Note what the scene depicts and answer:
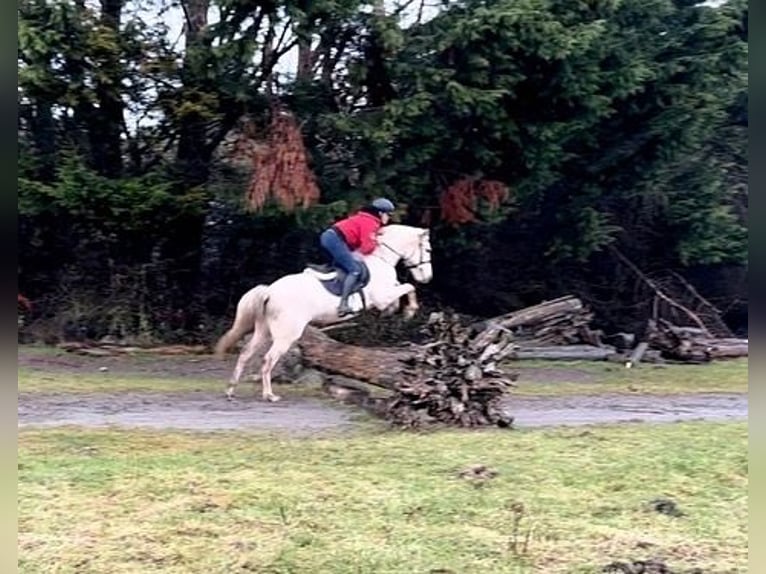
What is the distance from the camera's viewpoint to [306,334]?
9.69 m

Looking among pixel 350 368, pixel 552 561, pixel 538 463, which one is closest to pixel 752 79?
pixel 552 561

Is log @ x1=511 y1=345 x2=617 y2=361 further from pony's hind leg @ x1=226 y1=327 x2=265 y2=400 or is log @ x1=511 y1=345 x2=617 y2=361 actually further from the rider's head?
pony's hind leg @ x1=226 y1=327 x2=265 y2=400

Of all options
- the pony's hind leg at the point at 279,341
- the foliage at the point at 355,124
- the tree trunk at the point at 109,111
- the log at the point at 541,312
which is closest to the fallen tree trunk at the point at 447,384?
the pony's hind leg at the point at 279,341

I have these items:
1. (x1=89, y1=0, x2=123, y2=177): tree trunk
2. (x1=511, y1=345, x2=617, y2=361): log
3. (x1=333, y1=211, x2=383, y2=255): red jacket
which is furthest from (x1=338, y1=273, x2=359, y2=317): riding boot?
(x1=89, y1=0, x2=123, y2=177): tree trunk

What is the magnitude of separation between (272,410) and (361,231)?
6.07ft

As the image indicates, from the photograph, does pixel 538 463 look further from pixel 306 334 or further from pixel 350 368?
pixel 306 334

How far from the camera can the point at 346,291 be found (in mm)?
9094

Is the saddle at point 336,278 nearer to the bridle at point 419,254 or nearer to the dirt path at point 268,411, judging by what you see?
the bridle at point 419,254

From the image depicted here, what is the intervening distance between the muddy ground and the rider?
3.41ft

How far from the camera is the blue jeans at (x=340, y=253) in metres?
9.13

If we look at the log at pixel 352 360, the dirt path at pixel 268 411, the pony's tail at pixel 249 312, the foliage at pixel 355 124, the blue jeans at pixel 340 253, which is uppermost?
the foliage at pixel 355 124

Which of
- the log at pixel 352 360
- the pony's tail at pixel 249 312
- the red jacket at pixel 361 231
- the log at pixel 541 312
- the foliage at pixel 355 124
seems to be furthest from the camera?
the log at pixel 541 312

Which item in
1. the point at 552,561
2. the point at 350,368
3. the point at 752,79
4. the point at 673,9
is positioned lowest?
the point at 552,561

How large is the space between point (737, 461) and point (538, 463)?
114 cm
